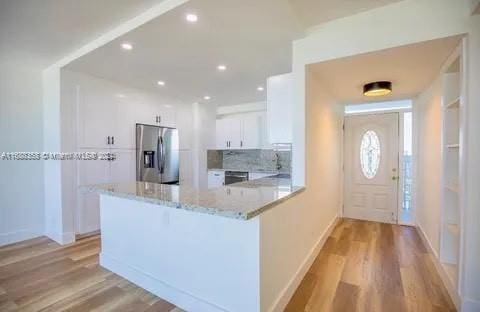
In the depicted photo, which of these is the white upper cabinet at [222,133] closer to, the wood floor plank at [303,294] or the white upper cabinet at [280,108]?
the white upper cabinet at [280,108]

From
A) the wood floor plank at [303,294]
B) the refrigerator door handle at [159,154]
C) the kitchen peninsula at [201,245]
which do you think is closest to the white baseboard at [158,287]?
the kitchen peninsula at [201,245]

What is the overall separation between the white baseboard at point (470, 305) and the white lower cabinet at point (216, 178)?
418 centimetres

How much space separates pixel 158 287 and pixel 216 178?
3498 millimetres

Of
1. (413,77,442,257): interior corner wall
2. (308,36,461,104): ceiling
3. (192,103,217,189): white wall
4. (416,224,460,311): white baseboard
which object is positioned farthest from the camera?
(192,103,217,189): white wall

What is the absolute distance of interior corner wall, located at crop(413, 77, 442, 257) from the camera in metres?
2.71

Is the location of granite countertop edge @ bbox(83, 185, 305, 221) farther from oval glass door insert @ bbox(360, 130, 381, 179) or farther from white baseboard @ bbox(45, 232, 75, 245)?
oval glass door insert @ bbox(360, 130, 381, 179)

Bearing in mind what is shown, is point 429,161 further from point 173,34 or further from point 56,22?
point 56,22

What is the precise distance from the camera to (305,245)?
2498 millimetres

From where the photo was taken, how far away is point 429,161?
3119 mm

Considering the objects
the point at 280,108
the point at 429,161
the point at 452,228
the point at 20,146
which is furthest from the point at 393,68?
the point at 20,146

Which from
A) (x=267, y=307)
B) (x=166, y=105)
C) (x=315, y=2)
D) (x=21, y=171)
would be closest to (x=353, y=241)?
(x=267, y=307)

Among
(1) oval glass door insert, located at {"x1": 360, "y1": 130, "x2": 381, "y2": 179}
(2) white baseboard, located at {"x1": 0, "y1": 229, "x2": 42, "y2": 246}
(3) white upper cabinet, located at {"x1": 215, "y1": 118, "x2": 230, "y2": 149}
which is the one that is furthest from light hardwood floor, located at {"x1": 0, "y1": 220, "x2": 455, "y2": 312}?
(3) white upper cabinet, located at {"x1": 215, "y1": 118, "x2": 230, "y2": 149}

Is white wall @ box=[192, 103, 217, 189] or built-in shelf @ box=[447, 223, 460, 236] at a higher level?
white wall @ box=[192, 103, 217, 189]

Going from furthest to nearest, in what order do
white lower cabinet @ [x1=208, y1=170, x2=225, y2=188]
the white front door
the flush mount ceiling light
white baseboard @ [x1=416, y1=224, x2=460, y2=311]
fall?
white lower cabinet @ [x1=208, y1=170, x2=225, y2=188], the white front door, the flush mount ceiling light, white baseboard @ [x1=416, y1=224, x2=460, y2=311]
